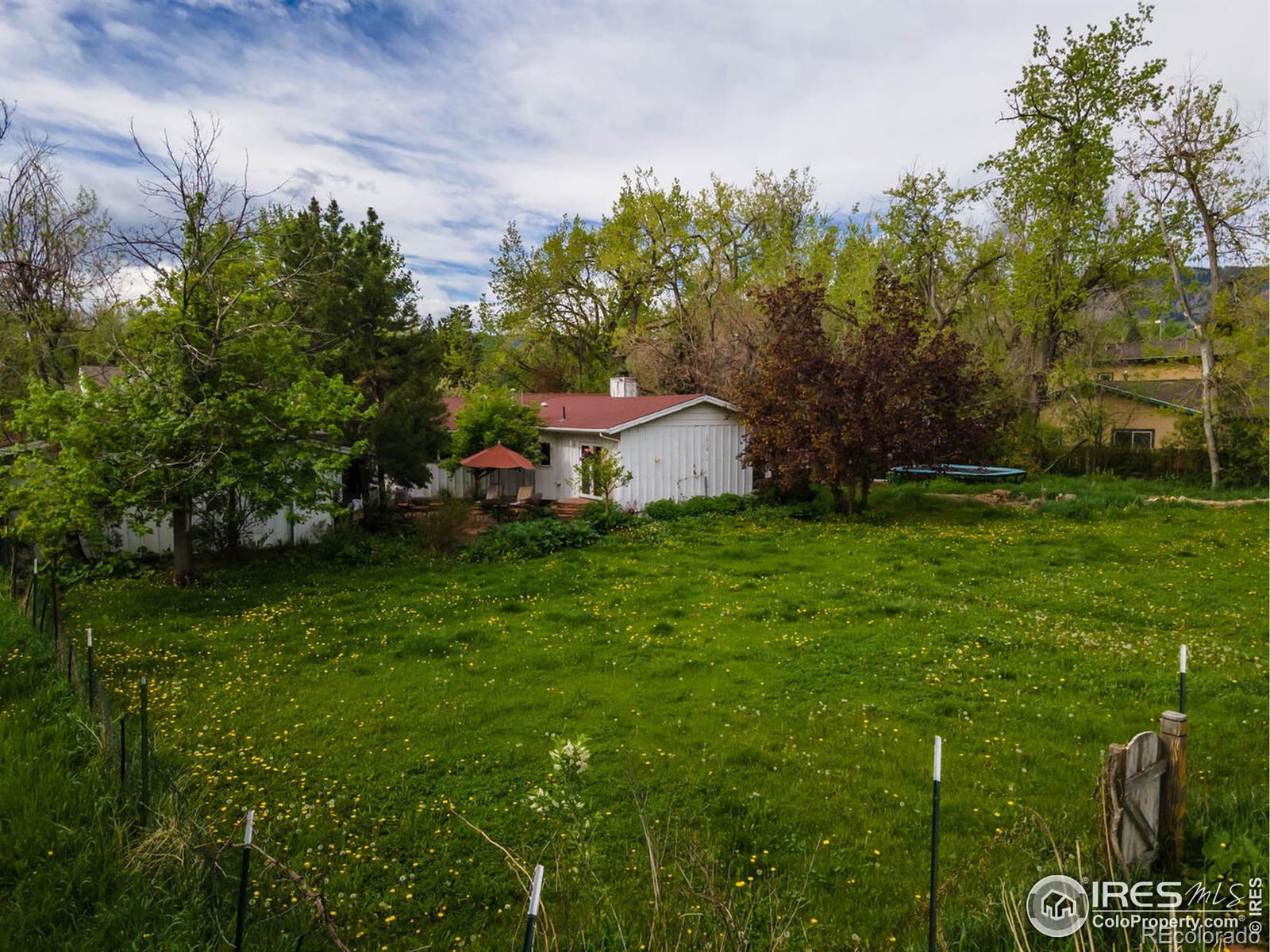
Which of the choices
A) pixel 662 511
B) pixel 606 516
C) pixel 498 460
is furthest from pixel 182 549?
pixel 662 511

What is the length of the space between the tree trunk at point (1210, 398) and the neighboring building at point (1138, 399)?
1.51 meters

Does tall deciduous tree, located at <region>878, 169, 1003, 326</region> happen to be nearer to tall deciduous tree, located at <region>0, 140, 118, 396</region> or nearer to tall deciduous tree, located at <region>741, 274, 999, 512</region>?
tall deciduous tree, located at <region>741, 274, 999, 512</region>

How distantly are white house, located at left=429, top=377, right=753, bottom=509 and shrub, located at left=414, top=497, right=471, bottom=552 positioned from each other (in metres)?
4.23

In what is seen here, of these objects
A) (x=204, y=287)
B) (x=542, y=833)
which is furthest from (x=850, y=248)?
(x=542, y=833)

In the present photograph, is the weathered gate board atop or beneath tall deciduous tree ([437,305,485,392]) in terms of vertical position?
beneath

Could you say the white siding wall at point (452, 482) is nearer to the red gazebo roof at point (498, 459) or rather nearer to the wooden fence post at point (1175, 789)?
the red gazebo roof at point (498, 459)

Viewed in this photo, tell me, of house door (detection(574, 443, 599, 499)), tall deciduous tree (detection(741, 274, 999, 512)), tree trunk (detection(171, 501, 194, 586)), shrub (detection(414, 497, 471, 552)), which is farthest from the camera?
house door (detection(574, 443, 599, 499))

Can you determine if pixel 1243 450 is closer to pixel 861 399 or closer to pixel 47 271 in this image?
pixel 861 399

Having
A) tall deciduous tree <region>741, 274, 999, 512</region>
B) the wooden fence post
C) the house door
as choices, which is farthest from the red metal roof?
the wooden fence post

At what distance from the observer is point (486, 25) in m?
6.87

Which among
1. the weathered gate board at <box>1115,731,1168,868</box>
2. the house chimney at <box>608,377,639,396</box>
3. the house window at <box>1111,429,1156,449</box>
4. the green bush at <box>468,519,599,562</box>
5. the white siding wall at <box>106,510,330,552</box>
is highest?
the house chimney at <box>608,377,639,396</box>

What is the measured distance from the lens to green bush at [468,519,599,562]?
1468 cm

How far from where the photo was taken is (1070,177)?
83.9 ft

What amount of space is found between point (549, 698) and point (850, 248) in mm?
30568
